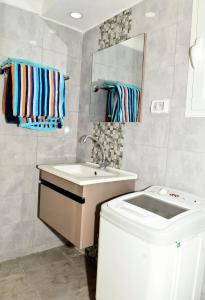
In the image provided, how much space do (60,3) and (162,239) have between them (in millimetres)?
1831

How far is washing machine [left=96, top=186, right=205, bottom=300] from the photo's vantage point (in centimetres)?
100

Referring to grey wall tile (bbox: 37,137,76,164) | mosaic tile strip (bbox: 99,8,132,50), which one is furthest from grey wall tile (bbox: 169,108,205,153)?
grey wall tile (bbox: 37,137,76,164)

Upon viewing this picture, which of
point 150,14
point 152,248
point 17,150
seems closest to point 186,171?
point 152,248

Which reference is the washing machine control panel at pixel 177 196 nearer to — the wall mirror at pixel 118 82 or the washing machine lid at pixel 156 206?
the washing machine lid at pixel 156 206

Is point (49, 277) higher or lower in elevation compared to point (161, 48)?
lower

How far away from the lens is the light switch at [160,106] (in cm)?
151

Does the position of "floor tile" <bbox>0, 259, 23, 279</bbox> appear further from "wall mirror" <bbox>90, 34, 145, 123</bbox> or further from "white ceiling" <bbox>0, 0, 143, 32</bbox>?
"white ceiling" <bbox>0, 0, 143, 32</bbox>

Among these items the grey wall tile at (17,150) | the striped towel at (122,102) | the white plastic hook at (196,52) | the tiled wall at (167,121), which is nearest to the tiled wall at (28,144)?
the grey wall tile at (17,150)

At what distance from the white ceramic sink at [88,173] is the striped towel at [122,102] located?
42 centimetres

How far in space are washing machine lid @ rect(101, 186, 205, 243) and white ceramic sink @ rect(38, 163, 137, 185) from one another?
293 mm

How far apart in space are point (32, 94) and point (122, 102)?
716mm

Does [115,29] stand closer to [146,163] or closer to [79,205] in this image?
[146,163]

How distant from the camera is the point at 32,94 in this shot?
5.92 ft

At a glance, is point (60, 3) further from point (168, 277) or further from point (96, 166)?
point (168, 277)
